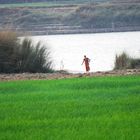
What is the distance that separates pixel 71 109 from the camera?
14133mm

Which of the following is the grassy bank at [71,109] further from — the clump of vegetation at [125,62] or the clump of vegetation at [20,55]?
the clump of vegetation at [125,62]

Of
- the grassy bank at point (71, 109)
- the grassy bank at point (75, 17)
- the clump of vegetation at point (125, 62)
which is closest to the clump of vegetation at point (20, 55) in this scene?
the clump of vegetation at point (125, 62)

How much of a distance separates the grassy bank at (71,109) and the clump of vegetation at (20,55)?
5.84 metres

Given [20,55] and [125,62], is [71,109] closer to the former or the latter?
[20,55]

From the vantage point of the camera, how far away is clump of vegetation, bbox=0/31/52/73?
83.7 ft

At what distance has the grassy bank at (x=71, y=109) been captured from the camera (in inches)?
463

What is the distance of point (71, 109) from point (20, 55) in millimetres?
11838

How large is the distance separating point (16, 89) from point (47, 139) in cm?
712

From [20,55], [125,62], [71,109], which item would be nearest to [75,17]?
[125,62]

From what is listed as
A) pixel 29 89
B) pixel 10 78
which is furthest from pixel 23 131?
pixel 10 78

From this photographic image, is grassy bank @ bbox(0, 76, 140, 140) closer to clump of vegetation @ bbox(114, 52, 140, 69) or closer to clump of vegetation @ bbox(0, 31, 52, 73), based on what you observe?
clump of vegetation @ bbox(0, 31, 52, 73)

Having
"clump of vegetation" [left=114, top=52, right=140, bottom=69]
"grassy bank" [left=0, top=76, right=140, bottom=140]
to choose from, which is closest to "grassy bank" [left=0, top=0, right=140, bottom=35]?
"clump of vegetation" [left=114, top=52, right=140, bottom=69]

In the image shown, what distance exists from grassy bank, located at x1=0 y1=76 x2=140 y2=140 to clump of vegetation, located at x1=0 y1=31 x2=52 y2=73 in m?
5.84

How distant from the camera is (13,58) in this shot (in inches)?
1007
